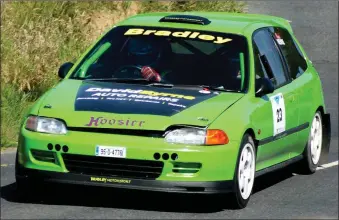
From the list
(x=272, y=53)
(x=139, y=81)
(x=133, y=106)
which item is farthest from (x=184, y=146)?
(x=272, y=53)

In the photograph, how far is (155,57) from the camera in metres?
11.7

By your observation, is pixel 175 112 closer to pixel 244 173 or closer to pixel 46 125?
pixel 244 173

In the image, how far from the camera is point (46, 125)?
10398 millimetres

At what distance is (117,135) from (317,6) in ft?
52.9

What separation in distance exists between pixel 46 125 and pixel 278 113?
2.39 metres

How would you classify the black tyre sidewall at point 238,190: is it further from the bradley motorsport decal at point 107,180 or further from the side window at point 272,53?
the side window at point 272,53

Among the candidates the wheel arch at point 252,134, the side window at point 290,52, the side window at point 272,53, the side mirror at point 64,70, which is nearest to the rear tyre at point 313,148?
the side window at point 290,52

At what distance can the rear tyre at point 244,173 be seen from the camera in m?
10.6

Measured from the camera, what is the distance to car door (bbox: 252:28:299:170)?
11.3 metres

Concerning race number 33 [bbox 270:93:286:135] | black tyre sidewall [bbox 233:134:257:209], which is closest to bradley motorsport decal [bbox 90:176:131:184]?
black tyre sidewall [bbox 233:134:257:209]

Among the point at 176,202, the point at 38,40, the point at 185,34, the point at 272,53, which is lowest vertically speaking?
the point at 38,40

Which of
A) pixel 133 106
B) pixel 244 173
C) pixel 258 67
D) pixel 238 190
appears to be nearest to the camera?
pixel 133 106

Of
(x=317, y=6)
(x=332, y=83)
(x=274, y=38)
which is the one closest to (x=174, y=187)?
(x=274, y=38)

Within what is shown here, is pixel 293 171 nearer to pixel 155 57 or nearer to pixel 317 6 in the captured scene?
pixel 155 57
